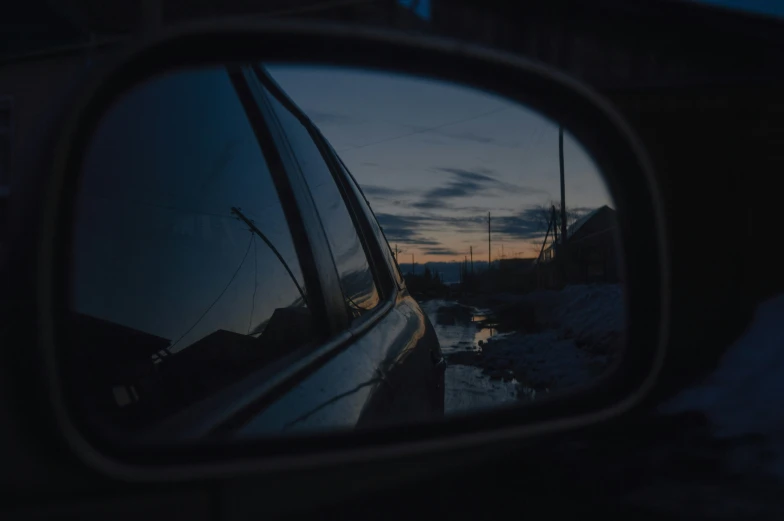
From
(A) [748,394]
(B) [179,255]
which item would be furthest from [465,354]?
(A) [748,394]

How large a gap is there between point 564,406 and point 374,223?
0.78m

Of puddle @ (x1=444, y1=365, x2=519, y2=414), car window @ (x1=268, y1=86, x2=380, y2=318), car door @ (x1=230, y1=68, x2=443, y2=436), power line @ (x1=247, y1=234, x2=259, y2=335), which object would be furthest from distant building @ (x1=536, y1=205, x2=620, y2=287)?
power line @ (x1=247, y1=234, x2=259, y2=335)

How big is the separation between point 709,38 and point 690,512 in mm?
9913

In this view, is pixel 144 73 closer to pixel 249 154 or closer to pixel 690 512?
pixel 249 154

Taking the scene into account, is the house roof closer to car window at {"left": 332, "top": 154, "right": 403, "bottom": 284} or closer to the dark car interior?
the dark car interior

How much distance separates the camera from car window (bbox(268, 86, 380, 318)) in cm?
209

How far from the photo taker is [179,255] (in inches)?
55.7

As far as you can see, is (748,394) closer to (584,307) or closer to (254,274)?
(584,307)

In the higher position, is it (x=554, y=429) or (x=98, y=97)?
(x=98, y=97)

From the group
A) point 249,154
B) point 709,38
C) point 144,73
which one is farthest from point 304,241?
point 709,38

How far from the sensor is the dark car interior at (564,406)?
1190 mm

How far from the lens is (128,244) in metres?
1.26

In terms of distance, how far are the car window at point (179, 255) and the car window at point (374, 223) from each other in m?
0.24

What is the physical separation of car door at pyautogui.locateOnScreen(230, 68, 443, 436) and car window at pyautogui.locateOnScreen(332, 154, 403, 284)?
0.13 feet
